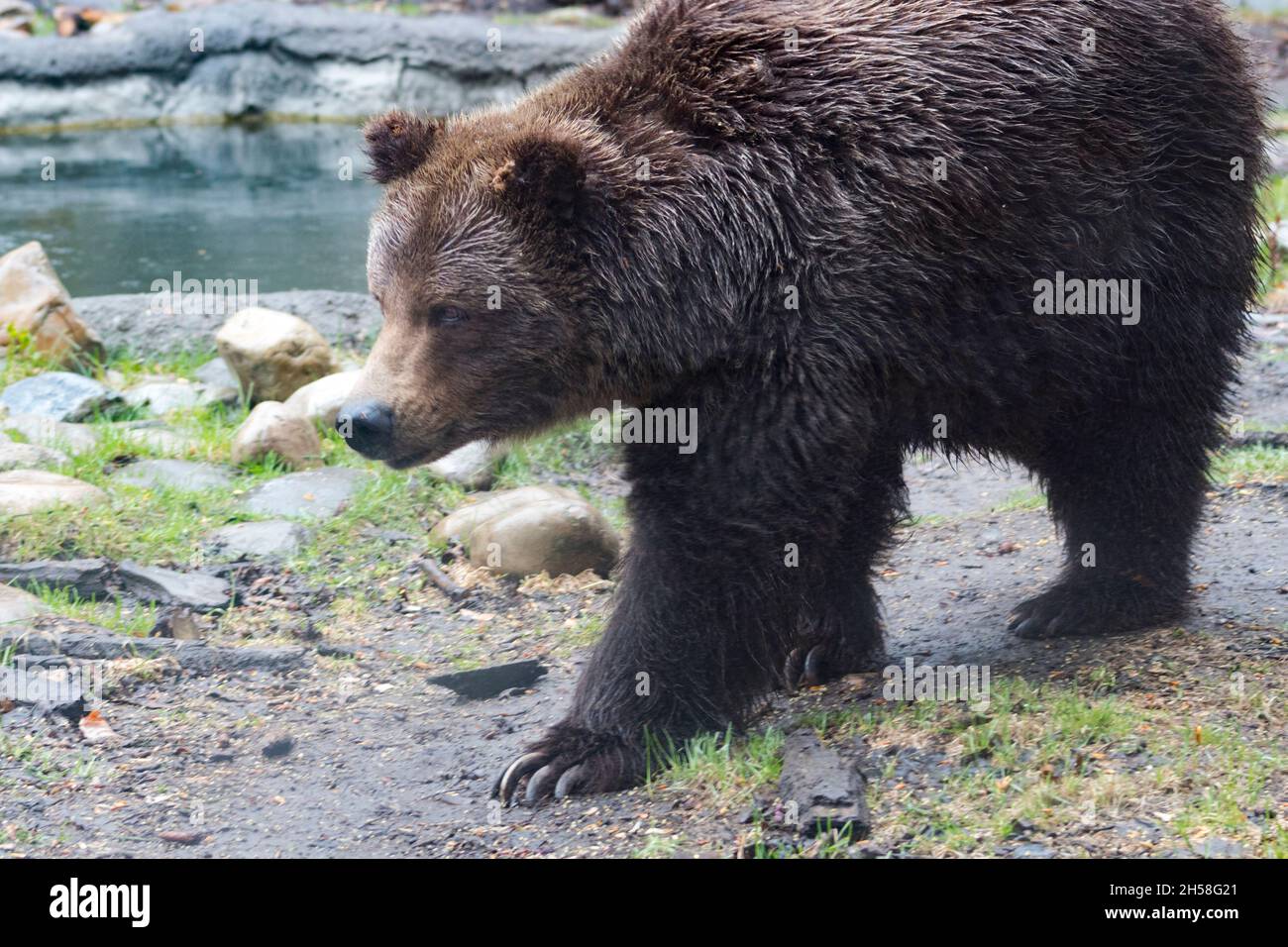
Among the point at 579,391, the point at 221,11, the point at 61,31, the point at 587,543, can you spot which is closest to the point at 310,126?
the point at 221,11

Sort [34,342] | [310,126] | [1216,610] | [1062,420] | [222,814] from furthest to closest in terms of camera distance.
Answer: [310,126], [34,342], [1216,610], [1062,420], [222,814]

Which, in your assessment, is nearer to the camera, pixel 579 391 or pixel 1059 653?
pixel 579 391

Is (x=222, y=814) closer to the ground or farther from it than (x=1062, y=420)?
closer to the ground

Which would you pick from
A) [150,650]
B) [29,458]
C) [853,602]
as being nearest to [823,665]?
[853,602]

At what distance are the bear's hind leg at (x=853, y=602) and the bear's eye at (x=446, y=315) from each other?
4.91 ft

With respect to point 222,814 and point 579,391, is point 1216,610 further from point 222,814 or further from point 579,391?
point 222,814

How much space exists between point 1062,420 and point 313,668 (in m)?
2.93

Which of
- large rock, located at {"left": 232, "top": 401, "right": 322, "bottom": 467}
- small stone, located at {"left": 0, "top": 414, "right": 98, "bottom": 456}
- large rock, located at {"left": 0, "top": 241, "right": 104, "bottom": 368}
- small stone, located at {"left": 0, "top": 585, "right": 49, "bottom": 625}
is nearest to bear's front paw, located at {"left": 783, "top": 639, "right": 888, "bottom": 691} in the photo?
small stone, located at {"left": 0, "top": 585, "right": 49, "bottom": 625}

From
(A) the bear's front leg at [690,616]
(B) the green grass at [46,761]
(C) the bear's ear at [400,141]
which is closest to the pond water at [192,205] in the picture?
(C) the bear's ear at [400,141]

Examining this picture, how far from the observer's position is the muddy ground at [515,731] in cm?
403

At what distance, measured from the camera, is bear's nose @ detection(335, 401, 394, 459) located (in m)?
4.36

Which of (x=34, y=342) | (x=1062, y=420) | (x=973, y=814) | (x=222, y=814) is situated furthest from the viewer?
(x=34, y=342)

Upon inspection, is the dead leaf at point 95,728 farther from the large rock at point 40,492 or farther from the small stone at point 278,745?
the large rock at point 40,492

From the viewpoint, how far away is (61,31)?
757 inches
